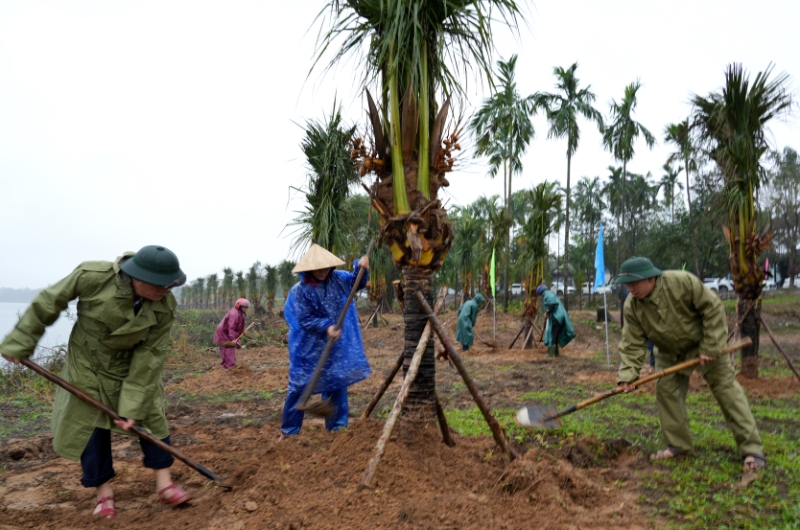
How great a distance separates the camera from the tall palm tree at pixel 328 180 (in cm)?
1098

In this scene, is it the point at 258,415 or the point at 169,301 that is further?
the point at 258,415

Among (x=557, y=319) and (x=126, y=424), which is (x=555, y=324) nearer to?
(x=557, y=319)

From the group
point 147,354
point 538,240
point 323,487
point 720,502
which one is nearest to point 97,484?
point 147,354

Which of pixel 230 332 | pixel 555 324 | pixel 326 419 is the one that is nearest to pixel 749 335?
pixel 555 324

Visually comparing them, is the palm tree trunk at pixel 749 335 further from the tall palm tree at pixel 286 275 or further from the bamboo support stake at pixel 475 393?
the tall palm tree at pixel 286 275

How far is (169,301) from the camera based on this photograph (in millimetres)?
3748

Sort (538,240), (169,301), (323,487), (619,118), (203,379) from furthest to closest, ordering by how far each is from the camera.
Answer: (619,118), (538,240), (203,379), (169,301), (323,487)

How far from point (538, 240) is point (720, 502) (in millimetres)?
11812

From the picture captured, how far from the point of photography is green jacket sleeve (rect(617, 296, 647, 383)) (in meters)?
4.57

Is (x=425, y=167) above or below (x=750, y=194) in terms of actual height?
below

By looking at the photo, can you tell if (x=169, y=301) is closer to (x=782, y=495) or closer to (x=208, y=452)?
(x=208, y=452)

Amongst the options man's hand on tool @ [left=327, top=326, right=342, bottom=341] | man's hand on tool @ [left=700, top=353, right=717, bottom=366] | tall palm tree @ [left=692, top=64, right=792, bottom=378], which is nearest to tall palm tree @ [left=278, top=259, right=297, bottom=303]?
tall palm tree @ [left=692, top=64, right=792, bottom=378]

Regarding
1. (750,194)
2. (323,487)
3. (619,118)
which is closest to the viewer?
(323,487)

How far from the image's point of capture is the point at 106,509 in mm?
3531
